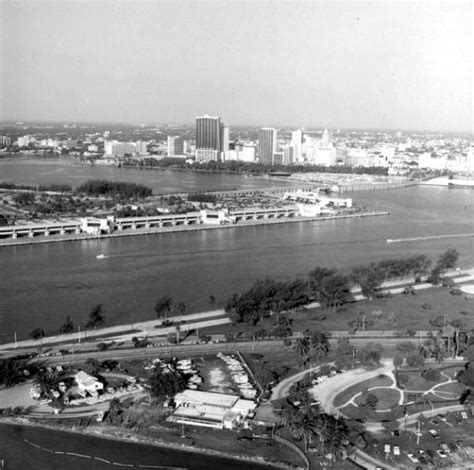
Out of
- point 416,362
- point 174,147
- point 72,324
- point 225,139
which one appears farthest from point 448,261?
point 174,147

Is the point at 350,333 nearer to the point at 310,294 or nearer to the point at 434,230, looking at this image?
the point at 310,294

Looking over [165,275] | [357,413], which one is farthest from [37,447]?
[165,275]

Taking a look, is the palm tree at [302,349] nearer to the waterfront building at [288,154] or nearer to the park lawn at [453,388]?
the park lawn at [453,388]

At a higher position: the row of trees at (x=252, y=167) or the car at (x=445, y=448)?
the row of trees at (x=252, y=167)

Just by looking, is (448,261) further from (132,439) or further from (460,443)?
(132,439)

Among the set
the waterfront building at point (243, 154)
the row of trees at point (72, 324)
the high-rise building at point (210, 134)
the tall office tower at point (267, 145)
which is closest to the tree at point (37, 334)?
the row of trees at point (72, 324)

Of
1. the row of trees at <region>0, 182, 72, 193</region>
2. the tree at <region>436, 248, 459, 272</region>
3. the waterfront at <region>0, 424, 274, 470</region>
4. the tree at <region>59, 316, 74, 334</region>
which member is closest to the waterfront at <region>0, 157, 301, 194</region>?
the row of trees at <region>0, 182, 72, 193</region>
